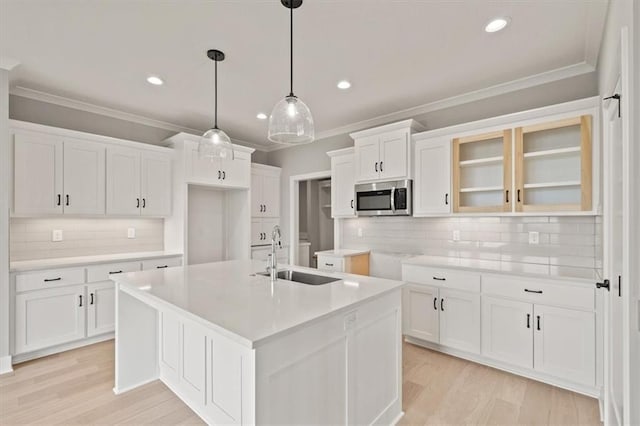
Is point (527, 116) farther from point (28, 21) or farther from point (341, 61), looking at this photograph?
point (28, 21)

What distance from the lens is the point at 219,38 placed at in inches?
93.1

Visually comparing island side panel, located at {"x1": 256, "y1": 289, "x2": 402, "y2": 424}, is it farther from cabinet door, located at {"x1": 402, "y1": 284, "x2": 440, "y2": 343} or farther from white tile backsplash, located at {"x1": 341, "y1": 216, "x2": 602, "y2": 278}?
white tile backsplash, located at {"x1": 341, "y1": 216, "x2": 602, "y2": 278}

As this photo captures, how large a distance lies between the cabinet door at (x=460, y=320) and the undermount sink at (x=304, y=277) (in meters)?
1.37

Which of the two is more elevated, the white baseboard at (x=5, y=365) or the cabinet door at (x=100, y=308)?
the cabinet door at (x=100, y=308)

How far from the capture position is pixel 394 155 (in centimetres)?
369

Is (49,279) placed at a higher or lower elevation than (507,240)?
lower

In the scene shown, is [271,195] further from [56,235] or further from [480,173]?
Answer: [480,173]

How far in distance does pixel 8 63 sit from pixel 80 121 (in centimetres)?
108

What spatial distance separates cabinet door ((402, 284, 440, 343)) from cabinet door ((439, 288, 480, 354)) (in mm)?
61

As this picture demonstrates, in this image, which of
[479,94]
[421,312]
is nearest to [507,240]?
[421,312]

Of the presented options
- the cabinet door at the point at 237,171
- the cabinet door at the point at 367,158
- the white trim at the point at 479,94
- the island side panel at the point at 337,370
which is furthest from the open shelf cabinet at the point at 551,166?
the cabinet door at the point at 237,171

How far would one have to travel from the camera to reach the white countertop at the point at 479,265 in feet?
8.22

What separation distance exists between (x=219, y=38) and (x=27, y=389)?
10.4 feet

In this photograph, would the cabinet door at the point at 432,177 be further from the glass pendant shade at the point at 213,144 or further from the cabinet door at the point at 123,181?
the cabinet door at the point at 123,181
